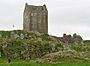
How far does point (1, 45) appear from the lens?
14362 cm

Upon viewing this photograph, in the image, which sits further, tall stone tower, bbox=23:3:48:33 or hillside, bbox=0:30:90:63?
tall stone tower, bbox=23:3:48:33

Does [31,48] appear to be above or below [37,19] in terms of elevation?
below

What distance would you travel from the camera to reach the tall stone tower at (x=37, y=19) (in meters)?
186

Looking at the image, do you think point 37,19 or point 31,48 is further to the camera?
point 37,19

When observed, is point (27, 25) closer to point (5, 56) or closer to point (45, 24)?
point (45, 24)

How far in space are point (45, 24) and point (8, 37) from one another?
103 feet

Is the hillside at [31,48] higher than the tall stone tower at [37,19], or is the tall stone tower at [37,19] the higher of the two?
the tall stone tower at [37,19]

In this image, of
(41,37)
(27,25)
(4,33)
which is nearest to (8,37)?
(4,33)

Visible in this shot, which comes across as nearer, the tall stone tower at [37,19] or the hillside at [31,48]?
the hillside at [31,48]

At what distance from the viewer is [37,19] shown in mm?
189250

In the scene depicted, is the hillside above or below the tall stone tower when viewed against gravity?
below

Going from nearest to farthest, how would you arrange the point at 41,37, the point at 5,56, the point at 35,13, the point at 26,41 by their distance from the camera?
the point at 5,56, the point at 26,41, the point at 41,37, the point at 35,13

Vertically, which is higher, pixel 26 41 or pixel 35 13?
pixel 35 13

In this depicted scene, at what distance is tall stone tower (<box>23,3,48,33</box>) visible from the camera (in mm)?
186500
